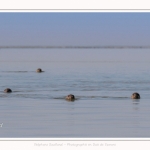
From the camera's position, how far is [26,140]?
16094 millimetres

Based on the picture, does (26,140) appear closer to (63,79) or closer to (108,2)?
(108,2)

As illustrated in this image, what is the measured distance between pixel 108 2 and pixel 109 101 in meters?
10.8

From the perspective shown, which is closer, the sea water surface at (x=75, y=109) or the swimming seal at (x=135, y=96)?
the sea water surface at (x=75, y=109)

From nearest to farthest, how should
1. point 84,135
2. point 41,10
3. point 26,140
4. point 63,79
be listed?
1. point 26,140
2. point 41,10
3. point 84,135
4. point 63,79

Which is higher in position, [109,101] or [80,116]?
[109,101]

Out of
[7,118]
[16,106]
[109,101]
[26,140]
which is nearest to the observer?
[26,140]

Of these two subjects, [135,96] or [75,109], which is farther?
[135,96]

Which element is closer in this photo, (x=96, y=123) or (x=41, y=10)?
(x=41, y=10)

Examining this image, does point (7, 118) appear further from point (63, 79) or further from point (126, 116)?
point (63, 79)

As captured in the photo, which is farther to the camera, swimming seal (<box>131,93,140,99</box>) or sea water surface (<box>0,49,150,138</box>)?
swimming seal (<box>131,93,140,99</box>)

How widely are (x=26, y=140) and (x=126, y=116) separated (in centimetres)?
799

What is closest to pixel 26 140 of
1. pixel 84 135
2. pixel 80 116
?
pixel 84 135

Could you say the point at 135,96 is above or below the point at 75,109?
above

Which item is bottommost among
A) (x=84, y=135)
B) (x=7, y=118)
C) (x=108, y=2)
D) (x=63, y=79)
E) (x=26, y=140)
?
(x=26, y=140)
